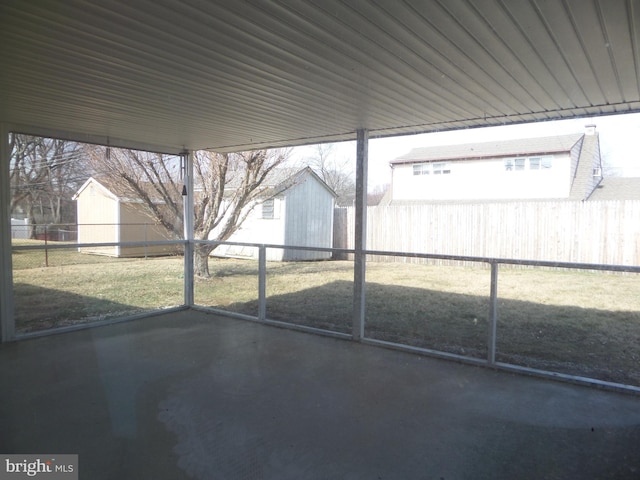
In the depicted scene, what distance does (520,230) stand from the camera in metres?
11.3

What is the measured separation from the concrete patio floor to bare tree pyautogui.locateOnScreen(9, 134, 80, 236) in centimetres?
317

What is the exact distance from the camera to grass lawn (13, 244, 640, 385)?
16.8 feet

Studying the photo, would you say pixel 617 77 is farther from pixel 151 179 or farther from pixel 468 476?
pixel 151 179

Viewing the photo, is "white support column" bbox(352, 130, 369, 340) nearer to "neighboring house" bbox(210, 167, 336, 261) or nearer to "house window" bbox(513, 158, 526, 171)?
"neighboring house" bbox(210, 167, 336, 261)

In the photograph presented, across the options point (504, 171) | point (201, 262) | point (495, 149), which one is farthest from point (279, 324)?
point (495, 149)

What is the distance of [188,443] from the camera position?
2762 mm

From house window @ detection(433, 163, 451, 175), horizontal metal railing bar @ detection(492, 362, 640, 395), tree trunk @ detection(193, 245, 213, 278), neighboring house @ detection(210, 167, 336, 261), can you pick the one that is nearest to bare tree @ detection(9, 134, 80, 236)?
tree trunk @ detection(193, 245, 213, 278)

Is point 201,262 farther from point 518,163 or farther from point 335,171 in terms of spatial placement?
point 335,171

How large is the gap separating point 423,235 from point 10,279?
10795mm

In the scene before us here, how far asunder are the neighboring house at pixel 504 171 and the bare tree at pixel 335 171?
875cm

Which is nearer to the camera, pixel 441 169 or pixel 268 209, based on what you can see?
pixel 268 209

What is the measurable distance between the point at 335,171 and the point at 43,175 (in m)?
23.1

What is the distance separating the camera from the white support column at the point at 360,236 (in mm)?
5137

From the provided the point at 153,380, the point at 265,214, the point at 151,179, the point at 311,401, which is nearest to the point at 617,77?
the point at 311,401
